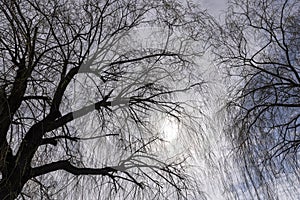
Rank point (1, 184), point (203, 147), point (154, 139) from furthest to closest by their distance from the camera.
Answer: point (154, 139)
point (203, 147)
point (1, 184)

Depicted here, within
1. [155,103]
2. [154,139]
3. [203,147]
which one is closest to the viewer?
[203,147]

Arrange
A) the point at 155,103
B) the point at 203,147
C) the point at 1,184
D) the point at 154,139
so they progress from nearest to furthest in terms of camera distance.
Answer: the point at 1,184, the point at 203,147, the point at 154,139, the point at 155,103

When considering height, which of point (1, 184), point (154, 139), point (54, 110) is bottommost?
point (1, 184)

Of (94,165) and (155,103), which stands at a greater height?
(155,103)

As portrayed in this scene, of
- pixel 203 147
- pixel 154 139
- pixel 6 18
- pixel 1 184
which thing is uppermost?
pixel 6 18

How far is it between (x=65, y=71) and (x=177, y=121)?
1.07 metres

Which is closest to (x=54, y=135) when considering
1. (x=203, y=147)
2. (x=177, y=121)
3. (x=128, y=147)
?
(x=128, y=147)

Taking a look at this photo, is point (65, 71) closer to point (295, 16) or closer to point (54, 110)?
point (54, 110)

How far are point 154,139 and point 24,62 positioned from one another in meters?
1.25

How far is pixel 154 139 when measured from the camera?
2.69 meters

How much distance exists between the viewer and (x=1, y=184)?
1.93m

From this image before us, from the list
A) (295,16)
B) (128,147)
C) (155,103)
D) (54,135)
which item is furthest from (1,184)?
(295,16)

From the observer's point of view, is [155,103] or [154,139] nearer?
[154,139]

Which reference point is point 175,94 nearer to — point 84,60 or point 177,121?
point 177,121
